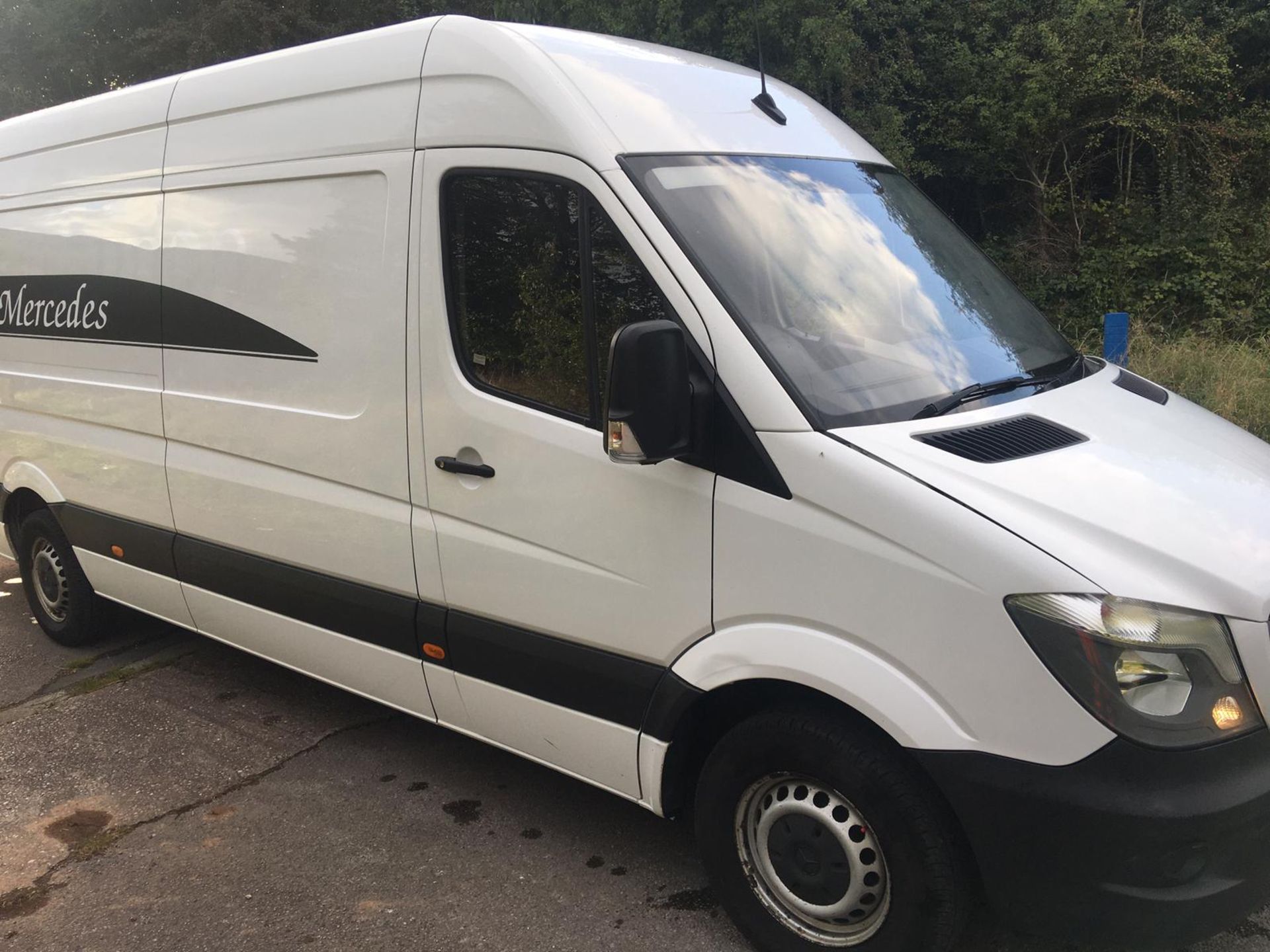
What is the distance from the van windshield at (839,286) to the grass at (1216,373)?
4.52 metres

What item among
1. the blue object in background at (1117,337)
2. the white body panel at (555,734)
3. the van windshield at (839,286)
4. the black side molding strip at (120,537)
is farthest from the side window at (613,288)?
the blue object in background at (1117,337)

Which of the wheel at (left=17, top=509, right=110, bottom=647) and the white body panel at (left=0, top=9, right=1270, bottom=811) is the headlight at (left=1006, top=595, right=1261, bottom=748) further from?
the wheel at (left=17, top=509, right=110, bottom=647)

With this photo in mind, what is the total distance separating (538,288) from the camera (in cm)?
302

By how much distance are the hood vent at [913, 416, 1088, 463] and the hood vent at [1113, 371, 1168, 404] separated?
73cm

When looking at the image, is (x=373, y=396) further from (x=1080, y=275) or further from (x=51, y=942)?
(x=1080, y=275)

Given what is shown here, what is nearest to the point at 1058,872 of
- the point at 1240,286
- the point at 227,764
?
the point at 227,764

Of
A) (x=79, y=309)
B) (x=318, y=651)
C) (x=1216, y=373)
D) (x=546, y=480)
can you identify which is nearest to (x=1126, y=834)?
(x=546, y=480)

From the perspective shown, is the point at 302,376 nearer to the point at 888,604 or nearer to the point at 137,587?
the point at 137,587

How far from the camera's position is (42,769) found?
4.15 metres

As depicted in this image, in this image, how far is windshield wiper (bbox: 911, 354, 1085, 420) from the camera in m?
2.67

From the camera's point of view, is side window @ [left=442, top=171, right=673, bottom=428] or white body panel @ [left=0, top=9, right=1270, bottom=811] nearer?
white body panel @ [left=0, top=9, right=1270, bottom=811]

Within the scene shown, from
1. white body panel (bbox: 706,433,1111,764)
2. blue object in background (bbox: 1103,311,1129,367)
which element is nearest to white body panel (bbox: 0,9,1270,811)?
white body panel (bbox: 706,433,1111,764)

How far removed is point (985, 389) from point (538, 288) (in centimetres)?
129

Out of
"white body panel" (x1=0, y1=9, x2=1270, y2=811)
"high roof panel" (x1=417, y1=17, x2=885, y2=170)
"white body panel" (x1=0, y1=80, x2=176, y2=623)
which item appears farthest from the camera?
"white body panel" (x1=0, y1=80, x2=176, y2=623)
